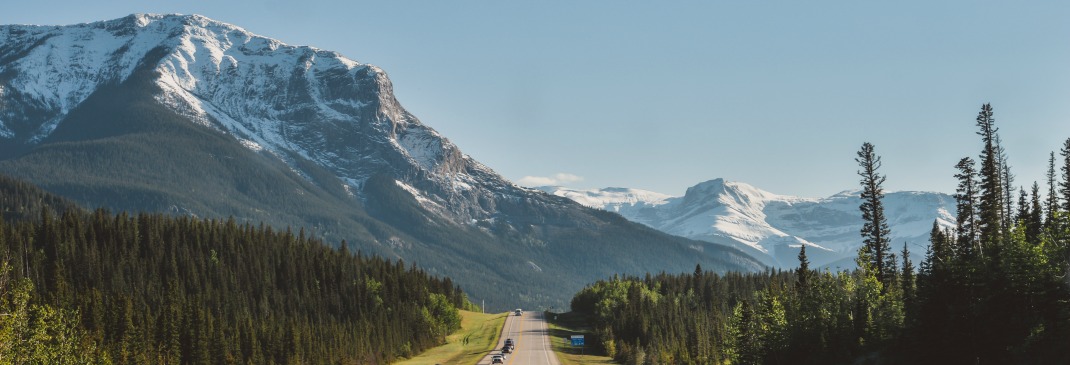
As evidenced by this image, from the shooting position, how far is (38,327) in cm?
9056

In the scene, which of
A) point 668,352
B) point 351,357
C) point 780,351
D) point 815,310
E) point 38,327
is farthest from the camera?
point 668,352

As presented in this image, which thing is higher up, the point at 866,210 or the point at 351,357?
the point at 866,210

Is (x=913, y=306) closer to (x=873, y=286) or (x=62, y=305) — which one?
(x=873, y=286)

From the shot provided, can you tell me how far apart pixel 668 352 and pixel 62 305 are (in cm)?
9947

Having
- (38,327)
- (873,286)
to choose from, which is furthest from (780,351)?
(38,327)

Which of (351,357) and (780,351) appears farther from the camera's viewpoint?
(351,357)

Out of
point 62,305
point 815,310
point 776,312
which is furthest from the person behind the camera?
point 62,305

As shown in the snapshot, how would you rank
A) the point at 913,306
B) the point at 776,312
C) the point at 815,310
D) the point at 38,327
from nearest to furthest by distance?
the point at 913,306 < the point at 38,327 < the point at 815,310 < the point at 776,312

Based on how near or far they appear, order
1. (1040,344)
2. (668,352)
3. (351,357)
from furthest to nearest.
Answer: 1. (668,352)
2. (351,357)
3. (1040,344)

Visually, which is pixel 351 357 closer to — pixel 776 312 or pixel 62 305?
pixel 62 305

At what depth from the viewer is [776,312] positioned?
117m

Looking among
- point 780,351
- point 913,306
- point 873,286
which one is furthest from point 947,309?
point 780,351

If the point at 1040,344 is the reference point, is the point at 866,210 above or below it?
above

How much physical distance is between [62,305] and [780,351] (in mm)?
106570
